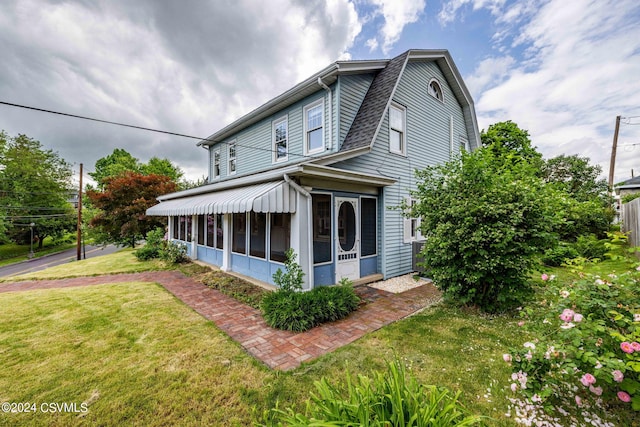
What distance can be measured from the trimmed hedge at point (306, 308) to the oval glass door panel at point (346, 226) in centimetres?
221

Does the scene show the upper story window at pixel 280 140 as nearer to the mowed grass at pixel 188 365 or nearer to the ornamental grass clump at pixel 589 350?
the mowed grass at pixel 188 365

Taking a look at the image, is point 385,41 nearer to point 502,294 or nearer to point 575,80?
point 575,80

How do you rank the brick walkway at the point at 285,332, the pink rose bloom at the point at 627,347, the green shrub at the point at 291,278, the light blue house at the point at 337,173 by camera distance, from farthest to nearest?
1. the light blue house at the point at 337,173
2. the green shrub at the point at 291,278
3. the brick walkway at the point at 285,332
4. the pink rose bloom at the point at 627,347

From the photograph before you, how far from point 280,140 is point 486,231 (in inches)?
336

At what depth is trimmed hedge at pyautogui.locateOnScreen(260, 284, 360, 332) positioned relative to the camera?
18.1 ft

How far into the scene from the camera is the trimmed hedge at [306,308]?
18.1 feet

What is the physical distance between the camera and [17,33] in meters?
7.56

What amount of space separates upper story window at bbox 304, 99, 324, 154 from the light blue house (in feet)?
0.13

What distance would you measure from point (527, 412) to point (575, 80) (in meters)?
16.6

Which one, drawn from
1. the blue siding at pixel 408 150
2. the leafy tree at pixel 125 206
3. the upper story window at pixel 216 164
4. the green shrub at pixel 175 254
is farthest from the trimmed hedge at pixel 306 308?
the leafy tree at pixel 125 206

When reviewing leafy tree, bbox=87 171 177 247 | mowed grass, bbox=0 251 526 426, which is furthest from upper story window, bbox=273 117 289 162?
leafy tree, bbox=87 171 177 247

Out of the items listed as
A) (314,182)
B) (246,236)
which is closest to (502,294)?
(314,182)

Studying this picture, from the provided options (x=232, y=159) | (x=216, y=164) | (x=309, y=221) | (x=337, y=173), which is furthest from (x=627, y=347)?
(x=216, y=164)

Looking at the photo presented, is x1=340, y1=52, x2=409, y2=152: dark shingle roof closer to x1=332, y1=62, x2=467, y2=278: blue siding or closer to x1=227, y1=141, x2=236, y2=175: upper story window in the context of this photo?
x1=332, y1=62, x2=467, y2=278: blue siding
